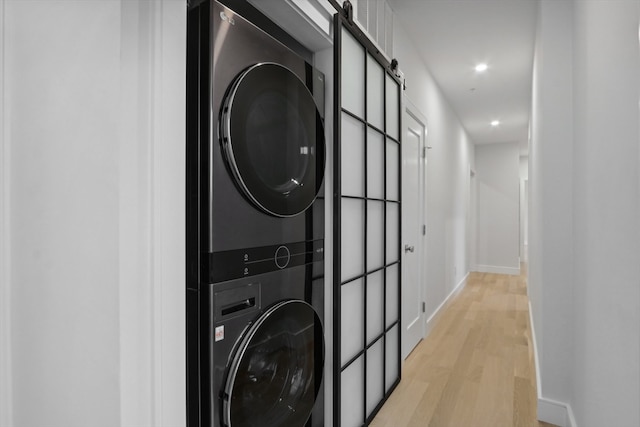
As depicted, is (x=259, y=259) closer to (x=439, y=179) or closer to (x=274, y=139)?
(x=274, y=139)

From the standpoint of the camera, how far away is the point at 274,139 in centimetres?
116

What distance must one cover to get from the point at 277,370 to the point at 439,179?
11.3 ft

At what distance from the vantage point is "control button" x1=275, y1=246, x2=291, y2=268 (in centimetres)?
119

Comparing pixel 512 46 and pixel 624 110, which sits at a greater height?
pixel 512 46

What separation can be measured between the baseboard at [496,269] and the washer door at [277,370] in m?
6.75
